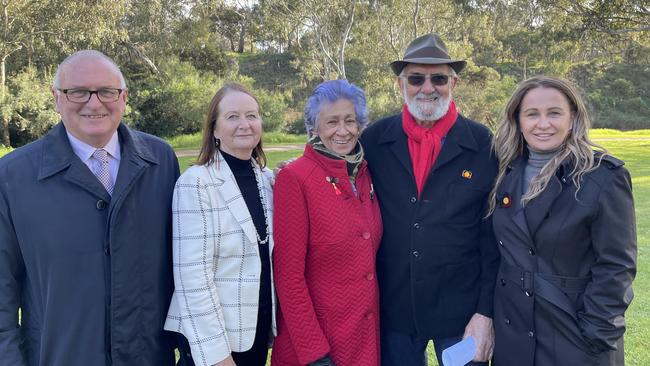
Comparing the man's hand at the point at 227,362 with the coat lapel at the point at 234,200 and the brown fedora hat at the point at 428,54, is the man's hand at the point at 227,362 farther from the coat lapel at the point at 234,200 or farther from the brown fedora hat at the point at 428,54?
the brown fedora hat at the point at 428,54

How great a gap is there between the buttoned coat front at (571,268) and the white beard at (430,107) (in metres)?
0.60

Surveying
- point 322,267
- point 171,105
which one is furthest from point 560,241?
point 171,105

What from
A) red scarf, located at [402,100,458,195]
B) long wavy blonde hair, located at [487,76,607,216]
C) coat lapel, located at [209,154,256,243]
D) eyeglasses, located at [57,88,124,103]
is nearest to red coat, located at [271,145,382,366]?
coat lapel, located at [209,154,256,243]

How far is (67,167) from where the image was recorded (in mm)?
2229

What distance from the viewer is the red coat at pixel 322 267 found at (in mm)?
2506

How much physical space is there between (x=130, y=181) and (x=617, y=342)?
228 centimetres

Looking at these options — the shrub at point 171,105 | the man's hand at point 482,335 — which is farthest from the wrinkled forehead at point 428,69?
the shrub at point 171,105

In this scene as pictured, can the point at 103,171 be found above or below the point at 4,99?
above

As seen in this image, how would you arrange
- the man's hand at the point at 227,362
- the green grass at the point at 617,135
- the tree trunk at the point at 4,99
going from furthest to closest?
the green grass at the point at 617,135 → the tree trunk at the point at 4,99 → the man's hand at the point at 227,362

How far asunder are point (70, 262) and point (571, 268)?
2162 mm

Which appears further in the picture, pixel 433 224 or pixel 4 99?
pixel 4 99

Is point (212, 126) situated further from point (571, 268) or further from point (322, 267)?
point (571, 268)

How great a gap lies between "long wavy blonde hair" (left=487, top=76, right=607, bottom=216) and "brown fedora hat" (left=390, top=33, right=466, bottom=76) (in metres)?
0.43

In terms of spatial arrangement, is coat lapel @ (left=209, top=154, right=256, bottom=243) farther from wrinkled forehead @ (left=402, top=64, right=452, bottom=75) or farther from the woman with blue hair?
wrinkled forehead @ (left=402, top=64, right=452, bottom=75)
